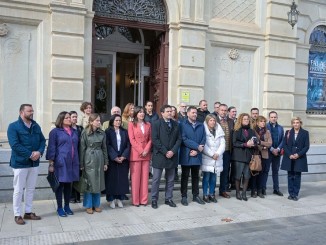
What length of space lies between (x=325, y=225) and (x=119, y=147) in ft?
13.1

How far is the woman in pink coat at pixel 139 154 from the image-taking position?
23.8 feet

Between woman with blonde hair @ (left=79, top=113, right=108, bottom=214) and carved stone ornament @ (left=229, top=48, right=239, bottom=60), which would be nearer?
woman with blonde hair @ (left=79, top=113, right=108, bottom=214)

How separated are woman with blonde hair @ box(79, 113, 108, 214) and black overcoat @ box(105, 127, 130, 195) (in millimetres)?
235

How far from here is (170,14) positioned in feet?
36.6

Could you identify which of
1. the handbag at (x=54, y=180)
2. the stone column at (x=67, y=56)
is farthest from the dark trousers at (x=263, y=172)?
the stone column at (x=67, y=56)

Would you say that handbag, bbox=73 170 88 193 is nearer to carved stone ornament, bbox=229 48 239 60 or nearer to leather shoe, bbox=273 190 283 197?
leather shoe, bbox=273 190 283 197

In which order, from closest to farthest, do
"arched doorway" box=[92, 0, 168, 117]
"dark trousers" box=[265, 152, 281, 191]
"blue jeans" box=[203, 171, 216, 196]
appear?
1. "blue jeans" box=[203, 171, 216, 196]
2. "dark trousers" box=[265, 152, 281, 191]
3. "arched doorway" box=[92, 0, 168, 117]

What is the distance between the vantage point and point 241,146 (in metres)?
7.94

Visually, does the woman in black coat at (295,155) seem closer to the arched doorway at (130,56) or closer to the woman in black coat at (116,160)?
the woman in black coat at (116,160)

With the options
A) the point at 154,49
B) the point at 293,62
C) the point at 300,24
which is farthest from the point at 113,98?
the point at 300,24

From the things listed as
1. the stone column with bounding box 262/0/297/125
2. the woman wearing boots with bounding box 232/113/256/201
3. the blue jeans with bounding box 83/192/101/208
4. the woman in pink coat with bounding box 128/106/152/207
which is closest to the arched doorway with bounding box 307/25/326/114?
the stone column with bounding box 262/0/297/125

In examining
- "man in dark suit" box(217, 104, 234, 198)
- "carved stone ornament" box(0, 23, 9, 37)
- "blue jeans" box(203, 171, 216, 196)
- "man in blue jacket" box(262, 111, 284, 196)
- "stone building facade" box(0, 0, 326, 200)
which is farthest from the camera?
"stone building facade" box(0, 0, 326, 200)

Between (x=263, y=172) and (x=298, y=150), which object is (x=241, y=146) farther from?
(x=298, y=150)

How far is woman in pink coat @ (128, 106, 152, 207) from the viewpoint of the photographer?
7.26 m
